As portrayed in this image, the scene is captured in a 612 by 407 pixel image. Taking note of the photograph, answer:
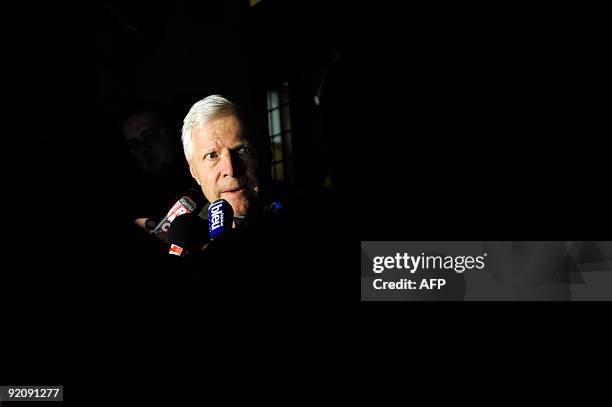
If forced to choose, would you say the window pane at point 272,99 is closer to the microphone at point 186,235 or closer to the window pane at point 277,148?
the window pane at point 277,148

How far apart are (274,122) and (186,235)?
3.03ft

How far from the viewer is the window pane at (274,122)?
9.76ft

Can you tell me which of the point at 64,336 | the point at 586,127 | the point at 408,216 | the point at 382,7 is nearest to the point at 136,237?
the point at 64,336

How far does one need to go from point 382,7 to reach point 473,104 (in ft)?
2.36

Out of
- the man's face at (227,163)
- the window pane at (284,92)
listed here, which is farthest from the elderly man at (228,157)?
the window pane at (284,92)

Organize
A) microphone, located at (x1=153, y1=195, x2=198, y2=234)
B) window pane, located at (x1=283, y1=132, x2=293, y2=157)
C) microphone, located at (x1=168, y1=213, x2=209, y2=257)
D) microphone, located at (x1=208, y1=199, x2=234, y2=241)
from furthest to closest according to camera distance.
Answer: window pane, located at (x1=283, y1=132, x2=293, y2=157)
microphone, located at (x1=153, y1=195, x2=198, y2=234)
microphone, located at (x1=168, y1=213, x2=209, y2=257)
microphone, located at (x1=208, y1=199, x2=234, y2=241)

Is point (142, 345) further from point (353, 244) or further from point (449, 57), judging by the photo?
point (449, 57)

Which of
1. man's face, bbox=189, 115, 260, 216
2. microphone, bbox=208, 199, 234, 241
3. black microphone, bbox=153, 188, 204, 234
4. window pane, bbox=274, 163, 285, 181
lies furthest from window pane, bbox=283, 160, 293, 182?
microphone, bbox=208, 199, 234, 241

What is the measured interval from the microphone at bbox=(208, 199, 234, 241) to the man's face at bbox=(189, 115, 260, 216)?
0.33 m

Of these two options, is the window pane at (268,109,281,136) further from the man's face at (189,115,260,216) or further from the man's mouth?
the man's mouth

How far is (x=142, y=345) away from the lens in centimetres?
246

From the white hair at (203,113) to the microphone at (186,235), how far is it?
1.49 ft

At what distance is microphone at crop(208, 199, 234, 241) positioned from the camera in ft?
7.36

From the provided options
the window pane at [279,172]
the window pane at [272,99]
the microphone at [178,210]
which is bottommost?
the microphone at [178,210]
